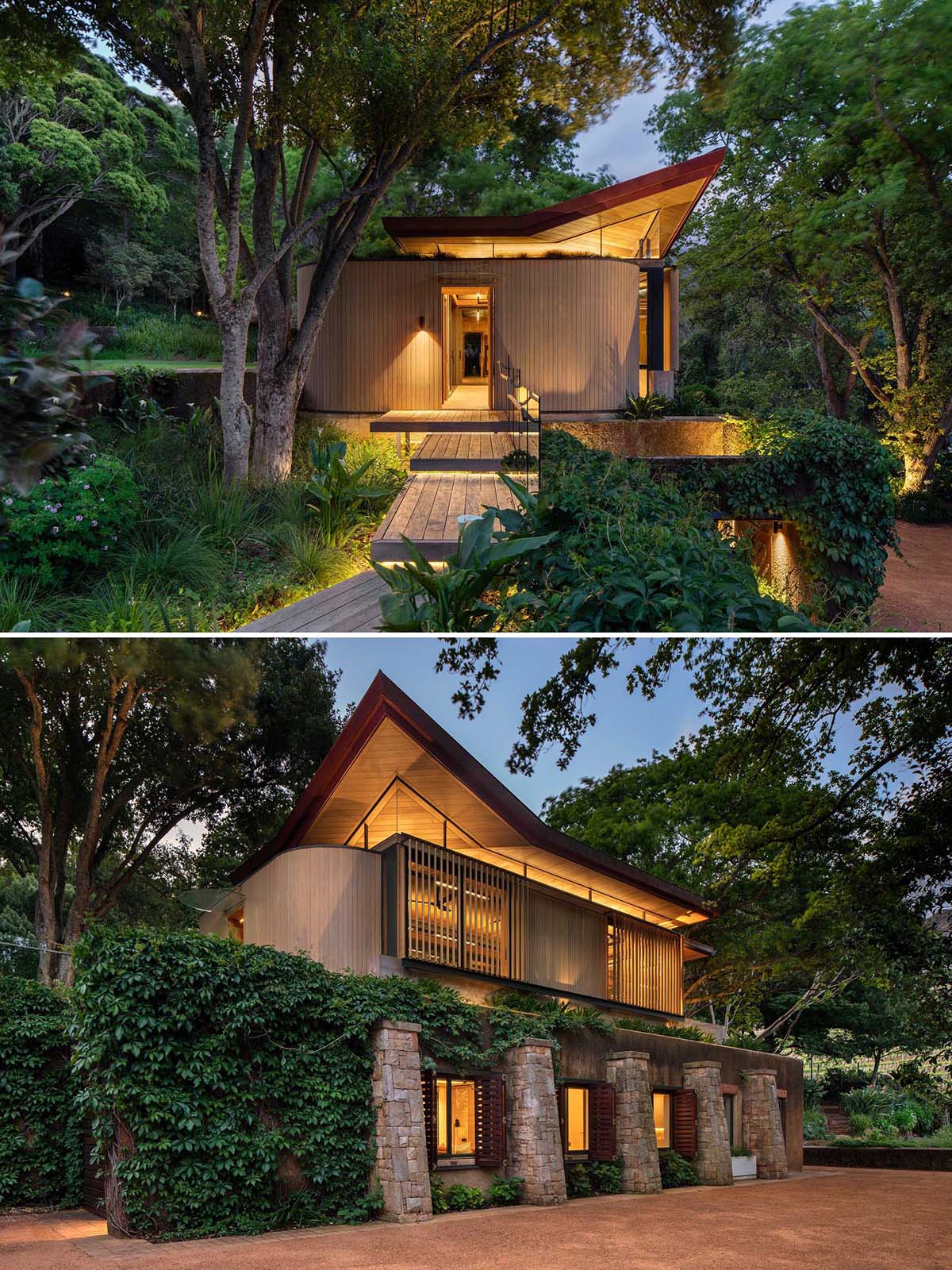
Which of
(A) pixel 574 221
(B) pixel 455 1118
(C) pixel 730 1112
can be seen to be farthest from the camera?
(A) pixel 574 221

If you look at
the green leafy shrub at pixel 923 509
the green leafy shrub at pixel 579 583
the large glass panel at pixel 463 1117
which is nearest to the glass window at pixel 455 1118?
the large glass panel at pixel 463 1117

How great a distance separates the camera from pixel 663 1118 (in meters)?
12.0

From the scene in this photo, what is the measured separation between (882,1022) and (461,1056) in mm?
19873

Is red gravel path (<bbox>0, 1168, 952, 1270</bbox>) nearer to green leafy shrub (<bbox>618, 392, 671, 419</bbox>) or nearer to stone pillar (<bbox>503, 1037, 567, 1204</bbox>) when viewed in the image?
stone pillar (<bbox>503, 1037, 567, 1204</bbox>)

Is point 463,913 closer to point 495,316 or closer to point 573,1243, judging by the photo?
point 573,1243

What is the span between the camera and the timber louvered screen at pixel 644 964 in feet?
44.4

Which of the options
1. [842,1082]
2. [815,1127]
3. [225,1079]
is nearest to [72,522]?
[225,1079]

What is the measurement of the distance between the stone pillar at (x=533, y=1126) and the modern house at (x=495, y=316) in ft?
38.1

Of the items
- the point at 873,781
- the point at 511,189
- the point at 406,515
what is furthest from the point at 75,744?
the point at 511,189

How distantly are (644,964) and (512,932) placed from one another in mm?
4216

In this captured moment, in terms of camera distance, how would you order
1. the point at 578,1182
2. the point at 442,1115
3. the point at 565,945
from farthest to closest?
the point at 565,945
the point at 578,1182
the point at 442,1115

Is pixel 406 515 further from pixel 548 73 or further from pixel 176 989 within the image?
pixel 548 73

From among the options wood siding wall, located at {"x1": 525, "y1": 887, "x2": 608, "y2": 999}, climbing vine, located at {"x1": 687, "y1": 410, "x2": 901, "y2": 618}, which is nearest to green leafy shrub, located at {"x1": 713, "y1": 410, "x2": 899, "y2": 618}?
climbing vine, located at {"x1": 687, "y1": 410, "x2": 901, "y2": 618}

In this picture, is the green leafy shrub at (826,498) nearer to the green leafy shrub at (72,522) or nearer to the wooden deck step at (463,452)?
the wooden deck step at (463,452)
